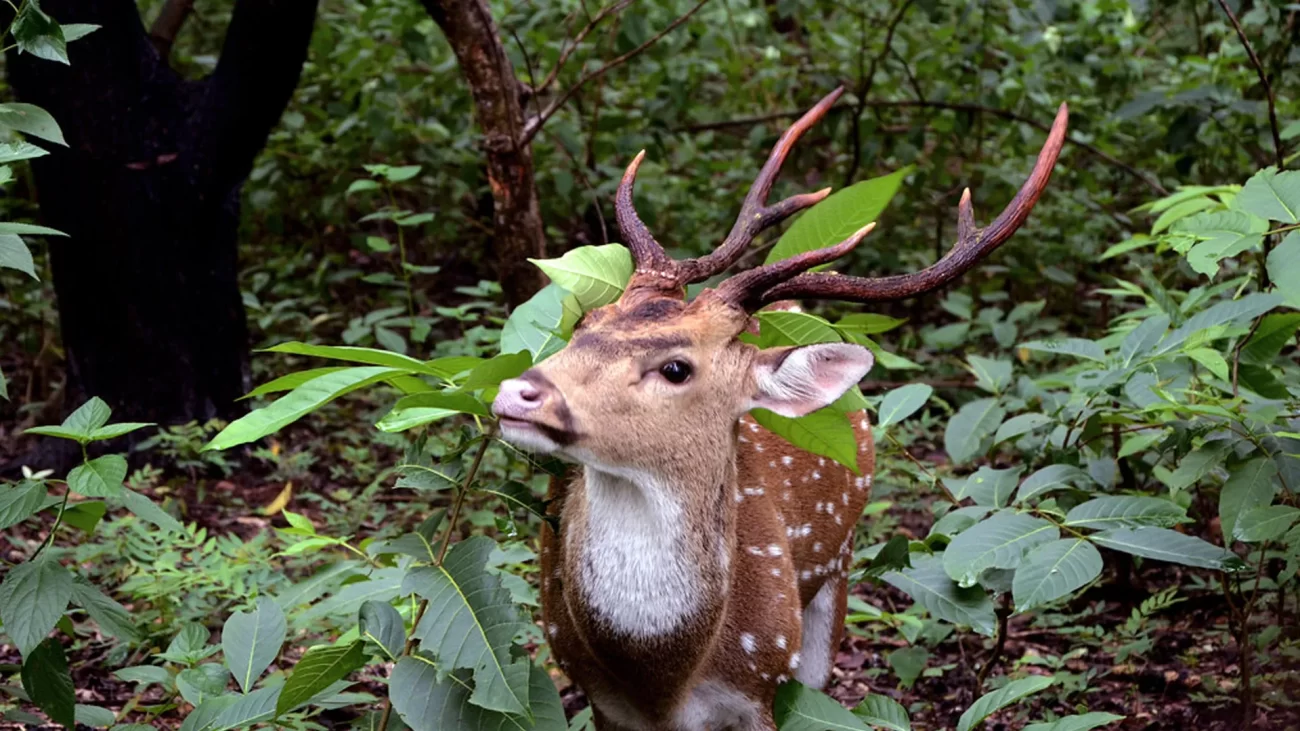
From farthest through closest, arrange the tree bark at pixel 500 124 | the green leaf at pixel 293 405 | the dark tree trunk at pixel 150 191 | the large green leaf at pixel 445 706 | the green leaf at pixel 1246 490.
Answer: the dark tree trunk at pixel 150 191, the tree bark at pixel 500 124, the green leaf at pixel 1246 490, the large green leaf at pixel 445 706, the green leaf at pixel 293 405

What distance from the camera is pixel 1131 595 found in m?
4.58

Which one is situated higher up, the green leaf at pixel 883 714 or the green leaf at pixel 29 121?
the green leaf at pixel 29 121

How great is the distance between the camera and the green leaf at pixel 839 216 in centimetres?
283

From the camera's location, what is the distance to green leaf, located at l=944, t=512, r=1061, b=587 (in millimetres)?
2877

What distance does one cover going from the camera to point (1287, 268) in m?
2.73

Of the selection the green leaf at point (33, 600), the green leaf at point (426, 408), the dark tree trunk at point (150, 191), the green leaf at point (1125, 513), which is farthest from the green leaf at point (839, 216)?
the dark tree trunk at point (150, 191)

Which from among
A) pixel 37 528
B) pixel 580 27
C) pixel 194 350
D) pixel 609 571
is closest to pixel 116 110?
pixel 194 350

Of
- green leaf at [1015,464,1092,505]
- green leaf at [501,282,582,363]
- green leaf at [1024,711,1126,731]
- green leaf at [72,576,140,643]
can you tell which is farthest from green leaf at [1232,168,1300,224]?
green leaf at [72,576,140,643]

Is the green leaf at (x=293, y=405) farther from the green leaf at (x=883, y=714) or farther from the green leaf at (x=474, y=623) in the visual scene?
the green leaf at (x=883, y=714)

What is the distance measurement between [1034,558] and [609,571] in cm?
91

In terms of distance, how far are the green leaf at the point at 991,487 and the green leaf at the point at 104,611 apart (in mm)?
2064

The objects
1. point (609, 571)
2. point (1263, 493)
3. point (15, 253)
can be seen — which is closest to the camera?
point (15, 253)

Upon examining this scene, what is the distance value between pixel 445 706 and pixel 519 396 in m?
0.62

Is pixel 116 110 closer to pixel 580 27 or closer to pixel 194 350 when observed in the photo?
pixel 194 350
